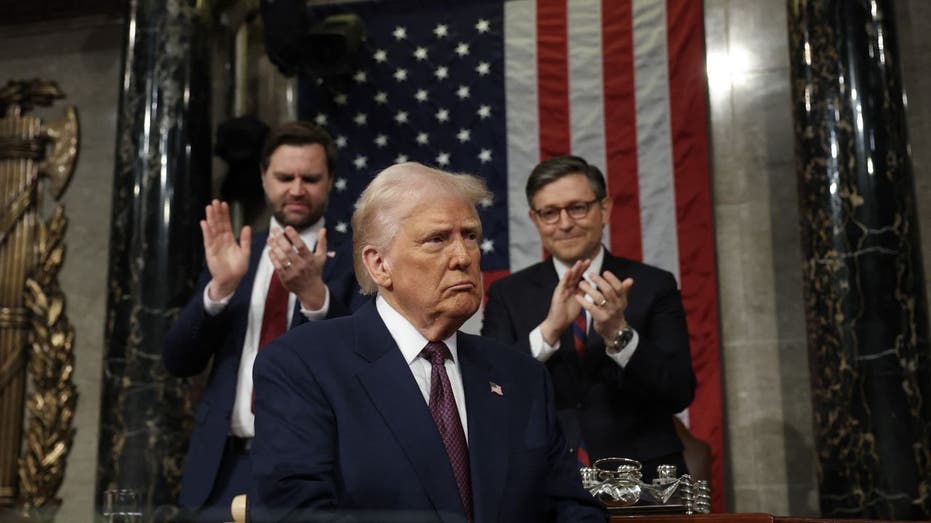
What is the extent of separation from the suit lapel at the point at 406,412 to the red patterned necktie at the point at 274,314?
1616 mm

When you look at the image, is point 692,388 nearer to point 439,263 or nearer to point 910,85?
point 439,263

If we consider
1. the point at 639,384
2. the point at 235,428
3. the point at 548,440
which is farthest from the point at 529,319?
the point at 548,440

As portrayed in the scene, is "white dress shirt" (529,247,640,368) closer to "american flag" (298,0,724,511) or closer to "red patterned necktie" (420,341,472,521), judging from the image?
"red patterned necktie" (420,341,472,521)

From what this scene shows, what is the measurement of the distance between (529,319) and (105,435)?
2707mm

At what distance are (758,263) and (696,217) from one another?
44cm

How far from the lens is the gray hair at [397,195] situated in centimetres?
279

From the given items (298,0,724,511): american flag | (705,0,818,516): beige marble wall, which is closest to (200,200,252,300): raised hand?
(298,0,724,511): american flag

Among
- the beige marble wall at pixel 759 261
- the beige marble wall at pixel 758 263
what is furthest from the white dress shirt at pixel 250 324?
the beige marble wall at pixel 759 261

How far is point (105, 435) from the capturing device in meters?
5.99

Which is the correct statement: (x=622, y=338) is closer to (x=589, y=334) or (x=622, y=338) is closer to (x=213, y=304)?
(x=589, y=334)

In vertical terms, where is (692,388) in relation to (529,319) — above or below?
below

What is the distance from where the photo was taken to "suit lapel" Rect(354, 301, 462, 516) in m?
2.50

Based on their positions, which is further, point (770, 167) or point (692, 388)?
point (770, 167)

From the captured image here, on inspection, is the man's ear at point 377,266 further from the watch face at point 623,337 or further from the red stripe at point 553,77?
the red stripe at point 553,77
